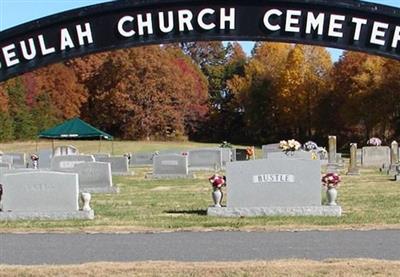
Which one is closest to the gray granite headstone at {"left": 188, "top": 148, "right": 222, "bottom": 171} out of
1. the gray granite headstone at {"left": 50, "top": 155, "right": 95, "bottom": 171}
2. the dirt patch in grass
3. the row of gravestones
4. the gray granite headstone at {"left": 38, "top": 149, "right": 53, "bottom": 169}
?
the gray granite headstone at {"left": 38, "top": 149, "right": 53, "bottom": 169}

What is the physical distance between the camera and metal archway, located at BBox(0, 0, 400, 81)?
15.3ft

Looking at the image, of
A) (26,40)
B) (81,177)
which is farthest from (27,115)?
(26,40)

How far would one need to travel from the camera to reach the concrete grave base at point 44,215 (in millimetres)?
14883

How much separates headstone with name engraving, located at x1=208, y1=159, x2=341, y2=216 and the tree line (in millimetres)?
46720

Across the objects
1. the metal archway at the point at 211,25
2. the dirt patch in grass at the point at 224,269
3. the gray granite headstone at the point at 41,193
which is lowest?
the dirt patch in grass at the point at 224,269

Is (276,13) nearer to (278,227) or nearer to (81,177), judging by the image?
(278,227)

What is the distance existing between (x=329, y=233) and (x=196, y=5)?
8372 millimetres

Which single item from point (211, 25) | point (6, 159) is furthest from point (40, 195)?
point (6, 159)

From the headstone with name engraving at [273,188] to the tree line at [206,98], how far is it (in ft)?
153

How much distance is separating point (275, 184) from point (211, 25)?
10.6 metres

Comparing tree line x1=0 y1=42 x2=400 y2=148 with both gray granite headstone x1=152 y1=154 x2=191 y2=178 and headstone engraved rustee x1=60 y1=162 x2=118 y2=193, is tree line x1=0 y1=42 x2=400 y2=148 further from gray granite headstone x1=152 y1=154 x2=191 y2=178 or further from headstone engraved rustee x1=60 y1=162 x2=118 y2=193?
headstone engraved rustee x1=60 y1=162 x2=118 y2=193

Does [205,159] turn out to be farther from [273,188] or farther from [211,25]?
[211,25]

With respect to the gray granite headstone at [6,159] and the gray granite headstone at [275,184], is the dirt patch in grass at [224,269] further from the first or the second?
the gray granite headstone at [6,159]

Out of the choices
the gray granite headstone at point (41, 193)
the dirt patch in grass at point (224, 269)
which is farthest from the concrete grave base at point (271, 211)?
the dirt patch in grass at point (224, 269)
